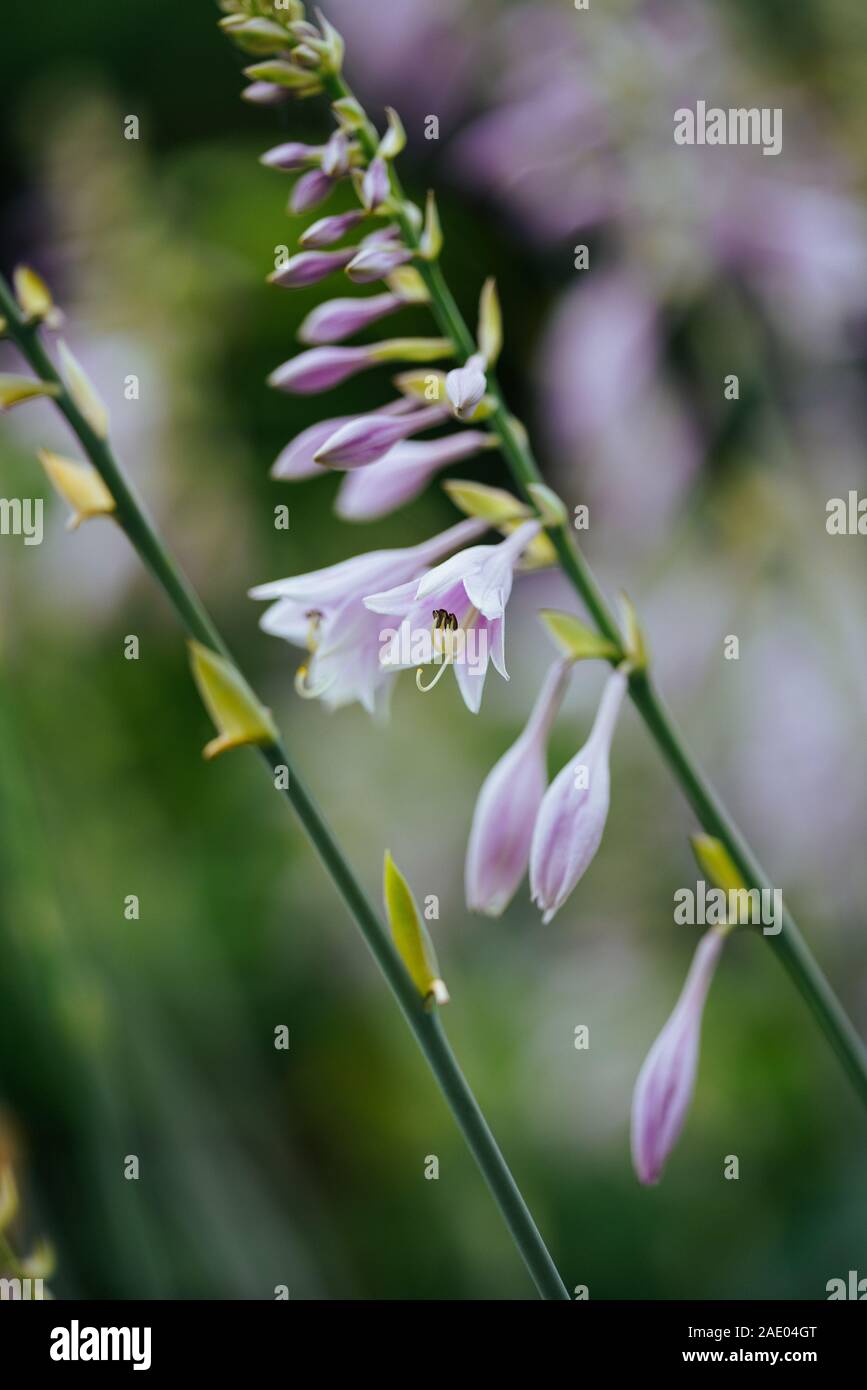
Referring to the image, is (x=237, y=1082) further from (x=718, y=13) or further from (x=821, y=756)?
(x=718, y=13)

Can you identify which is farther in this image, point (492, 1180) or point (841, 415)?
point (841, 415)

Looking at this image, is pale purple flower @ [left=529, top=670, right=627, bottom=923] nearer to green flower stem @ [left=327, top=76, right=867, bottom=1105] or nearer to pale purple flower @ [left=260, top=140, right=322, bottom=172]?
green flower stem @ [left=327, top=76, right=867, bottom=1105]

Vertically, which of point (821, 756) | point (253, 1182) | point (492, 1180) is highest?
point (821, 756)

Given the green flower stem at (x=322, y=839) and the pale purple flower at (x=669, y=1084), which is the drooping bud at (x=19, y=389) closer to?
the green flower stem at (x=322, y=839)

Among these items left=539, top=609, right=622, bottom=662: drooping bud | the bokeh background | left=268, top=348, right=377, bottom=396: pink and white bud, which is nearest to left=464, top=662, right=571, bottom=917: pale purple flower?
left=539, top=609, right=622, bottom=662: drooping bud

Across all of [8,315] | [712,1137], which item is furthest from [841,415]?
[8,315]

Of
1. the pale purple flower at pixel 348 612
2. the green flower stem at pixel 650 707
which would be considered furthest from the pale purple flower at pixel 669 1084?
the pale purple flower at pixel 348 612
